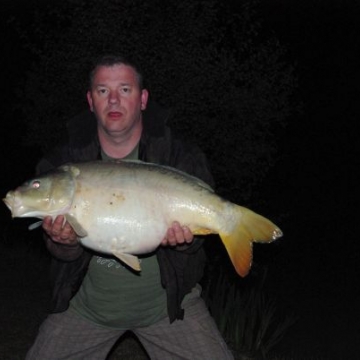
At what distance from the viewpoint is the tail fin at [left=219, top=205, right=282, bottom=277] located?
2975 millimetres

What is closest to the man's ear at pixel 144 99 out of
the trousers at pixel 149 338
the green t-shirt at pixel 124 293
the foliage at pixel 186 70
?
the green t-shirt at pixel 124 293

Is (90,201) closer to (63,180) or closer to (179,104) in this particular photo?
(63,180)

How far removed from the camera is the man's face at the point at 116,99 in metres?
3.32

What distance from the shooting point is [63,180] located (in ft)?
9.81

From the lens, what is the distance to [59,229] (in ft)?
9.89

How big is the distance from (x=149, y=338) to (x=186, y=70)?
5.20m

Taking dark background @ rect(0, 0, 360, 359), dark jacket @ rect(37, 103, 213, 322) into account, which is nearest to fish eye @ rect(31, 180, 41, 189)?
dark jacket @ rect(37, 103, 213, 322)

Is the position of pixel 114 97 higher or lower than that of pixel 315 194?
higher

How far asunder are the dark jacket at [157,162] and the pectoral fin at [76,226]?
367 millimetres

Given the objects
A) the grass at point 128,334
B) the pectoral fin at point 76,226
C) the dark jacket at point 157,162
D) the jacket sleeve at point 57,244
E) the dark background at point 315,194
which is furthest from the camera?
the dark background at point 315,194

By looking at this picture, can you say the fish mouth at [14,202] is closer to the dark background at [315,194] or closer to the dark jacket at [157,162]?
the dark jacket at [157,162]

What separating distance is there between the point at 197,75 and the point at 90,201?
17.8 feet

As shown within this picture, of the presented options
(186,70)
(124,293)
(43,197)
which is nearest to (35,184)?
(43,197)

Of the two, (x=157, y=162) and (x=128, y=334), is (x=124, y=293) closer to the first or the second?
(x=157, y=162)
